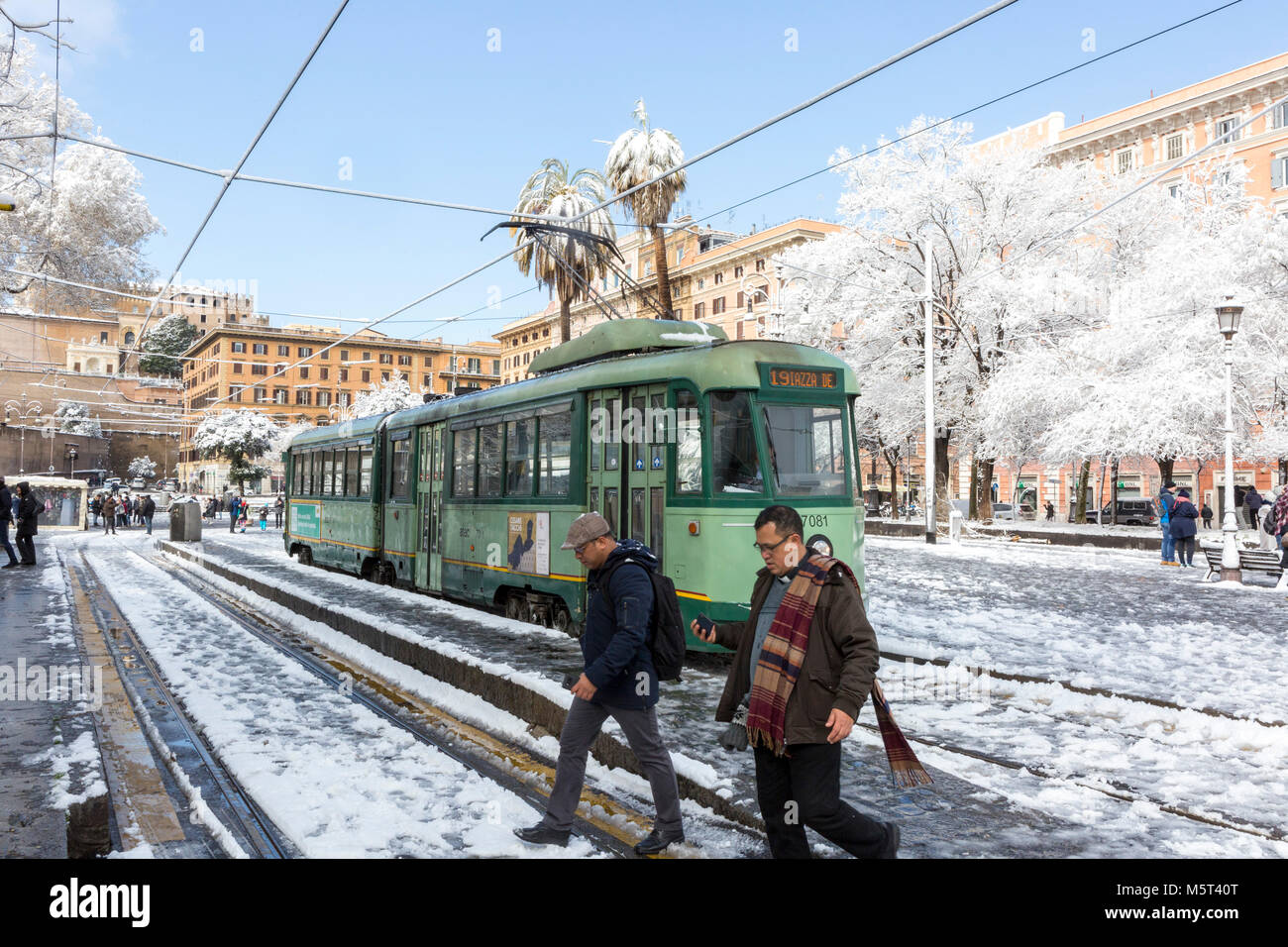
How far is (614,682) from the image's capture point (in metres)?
4.90

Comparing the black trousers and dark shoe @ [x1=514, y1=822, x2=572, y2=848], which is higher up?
the black trousers

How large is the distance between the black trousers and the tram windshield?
19.6 feet

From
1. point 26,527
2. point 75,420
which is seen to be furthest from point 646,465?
point 75,420

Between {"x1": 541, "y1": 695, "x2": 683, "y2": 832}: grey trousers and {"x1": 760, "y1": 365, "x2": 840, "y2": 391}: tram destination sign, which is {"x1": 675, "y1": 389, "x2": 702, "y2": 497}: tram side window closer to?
{"x1": 760, "y1": 365, "x2": 840, "y2": 391}: tram destination sign

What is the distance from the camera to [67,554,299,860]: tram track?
17.2 ft

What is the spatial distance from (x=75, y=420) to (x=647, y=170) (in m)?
65.9

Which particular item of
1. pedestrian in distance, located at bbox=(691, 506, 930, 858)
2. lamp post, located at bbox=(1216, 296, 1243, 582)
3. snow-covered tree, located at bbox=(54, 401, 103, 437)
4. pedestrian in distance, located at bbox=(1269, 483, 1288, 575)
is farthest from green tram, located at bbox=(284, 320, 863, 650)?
snow-covered tree, located at bbox=(54, 401, 103, 437)

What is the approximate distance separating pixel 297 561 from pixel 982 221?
26.8 m

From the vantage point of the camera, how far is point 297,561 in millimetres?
24766

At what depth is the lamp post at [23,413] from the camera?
76.2m

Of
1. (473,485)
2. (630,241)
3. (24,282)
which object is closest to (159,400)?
(630,241)

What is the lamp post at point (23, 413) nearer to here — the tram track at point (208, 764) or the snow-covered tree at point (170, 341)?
the snow-covered tree at point (170, 341)

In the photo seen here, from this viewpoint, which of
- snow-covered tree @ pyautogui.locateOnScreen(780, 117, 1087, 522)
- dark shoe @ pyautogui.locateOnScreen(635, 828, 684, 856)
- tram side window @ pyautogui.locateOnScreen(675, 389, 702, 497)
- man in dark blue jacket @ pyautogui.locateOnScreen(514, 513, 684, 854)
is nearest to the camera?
man in dark blue jacket @ pyautogui.locateOnScreen(514, 513, 684, 854)

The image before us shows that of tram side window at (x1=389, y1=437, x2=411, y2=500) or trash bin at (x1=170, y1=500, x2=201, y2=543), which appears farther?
trash bin at (x1=170, y1=500, x2=201, y2=543)
